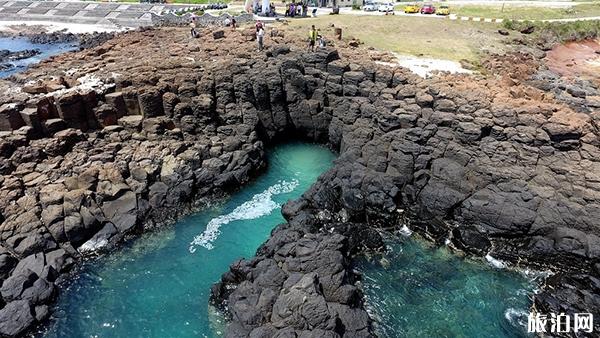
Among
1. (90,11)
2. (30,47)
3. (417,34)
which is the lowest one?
(30,47)

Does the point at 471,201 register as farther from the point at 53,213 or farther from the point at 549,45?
the point at 549,45

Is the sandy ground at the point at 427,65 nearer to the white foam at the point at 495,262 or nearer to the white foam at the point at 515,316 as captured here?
the white foam at the point at 495,262

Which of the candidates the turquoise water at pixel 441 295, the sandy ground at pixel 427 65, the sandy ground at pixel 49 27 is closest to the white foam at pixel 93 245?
the turquoise water at pixel 441 295

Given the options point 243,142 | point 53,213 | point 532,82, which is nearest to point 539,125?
point 532,82

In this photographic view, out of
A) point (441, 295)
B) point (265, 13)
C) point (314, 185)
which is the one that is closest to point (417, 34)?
point (265, 13)

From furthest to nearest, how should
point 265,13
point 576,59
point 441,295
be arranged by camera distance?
point 265,13, point 576,59, point 441,295

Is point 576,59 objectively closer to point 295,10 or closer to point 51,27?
point 295,10
